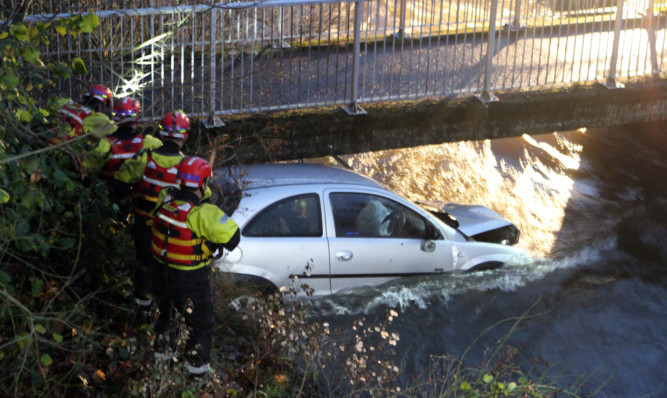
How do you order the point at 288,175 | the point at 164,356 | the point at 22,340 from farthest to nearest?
1. the point at 288,175
2. the point at 164,356
3. the point at 22,340

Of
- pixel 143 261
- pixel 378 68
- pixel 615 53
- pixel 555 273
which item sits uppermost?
pixel 615 53

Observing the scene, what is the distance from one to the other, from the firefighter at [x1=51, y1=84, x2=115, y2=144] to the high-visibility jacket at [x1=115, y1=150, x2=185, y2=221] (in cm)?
37

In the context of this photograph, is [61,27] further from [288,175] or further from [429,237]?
[429,237]

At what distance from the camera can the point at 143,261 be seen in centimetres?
620

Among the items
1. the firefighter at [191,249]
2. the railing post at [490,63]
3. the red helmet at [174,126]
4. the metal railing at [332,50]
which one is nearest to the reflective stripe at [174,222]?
the firefighter at [191,249]

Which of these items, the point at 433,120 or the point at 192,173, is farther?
the point at 433,120

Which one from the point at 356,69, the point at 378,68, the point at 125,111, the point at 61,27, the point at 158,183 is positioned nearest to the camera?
the point at 61,27

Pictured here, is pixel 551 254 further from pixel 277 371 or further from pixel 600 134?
pixel 600 134

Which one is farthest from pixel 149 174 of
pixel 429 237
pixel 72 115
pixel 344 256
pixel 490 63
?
pixel 490 63

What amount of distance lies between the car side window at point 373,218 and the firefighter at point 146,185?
1.81 m

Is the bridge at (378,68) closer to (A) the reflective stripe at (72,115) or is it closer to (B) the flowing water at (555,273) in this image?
(A) the reflective stripe at (72,115)

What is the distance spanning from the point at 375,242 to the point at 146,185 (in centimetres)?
241

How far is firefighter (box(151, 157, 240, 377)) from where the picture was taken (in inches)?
210

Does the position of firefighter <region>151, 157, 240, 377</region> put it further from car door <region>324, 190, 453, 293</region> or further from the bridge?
the bridge
